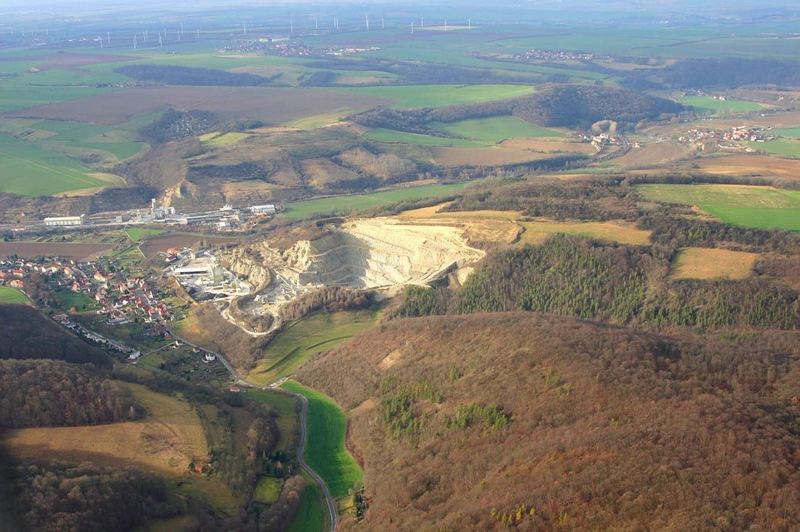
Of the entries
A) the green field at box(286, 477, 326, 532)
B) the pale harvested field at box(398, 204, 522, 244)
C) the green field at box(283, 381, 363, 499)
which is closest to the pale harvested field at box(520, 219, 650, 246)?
the pale harvested field at box(398, 204, 522, 244)

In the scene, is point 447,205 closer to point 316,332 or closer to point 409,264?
point 409,264

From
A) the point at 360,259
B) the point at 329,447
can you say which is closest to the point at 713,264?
the point at 360,259

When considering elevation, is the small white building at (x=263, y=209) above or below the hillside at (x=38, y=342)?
below

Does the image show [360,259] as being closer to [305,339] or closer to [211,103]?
[305,339]

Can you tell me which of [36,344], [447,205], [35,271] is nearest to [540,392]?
[36,344]

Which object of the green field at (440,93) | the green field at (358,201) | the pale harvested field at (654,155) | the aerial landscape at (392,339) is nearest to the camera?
the aerial landscape at (392,339)

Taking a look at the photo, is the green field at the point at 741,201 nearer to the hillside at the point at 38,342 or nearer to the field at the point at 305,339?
the field at the point at 305,339

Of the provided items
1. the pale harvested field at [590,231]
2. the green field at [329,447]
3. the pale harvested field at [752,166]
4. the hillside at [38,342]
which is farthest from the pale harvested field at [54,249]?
the pale harvested field at [752,166]

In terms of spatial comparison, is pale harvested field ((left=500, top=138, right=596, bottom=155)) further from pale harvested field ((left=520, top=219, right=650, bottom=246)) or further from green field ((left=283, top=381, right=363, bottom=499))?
green field ((left=283, top=381, right=363, bottom=499))
